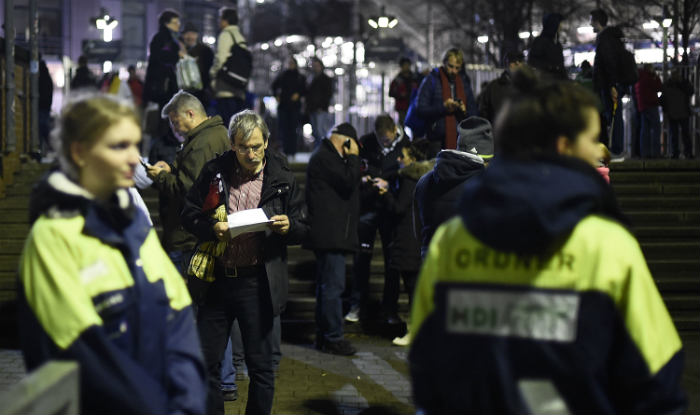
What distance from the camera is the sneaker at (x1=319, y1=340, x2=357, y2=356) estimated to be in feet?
29.6

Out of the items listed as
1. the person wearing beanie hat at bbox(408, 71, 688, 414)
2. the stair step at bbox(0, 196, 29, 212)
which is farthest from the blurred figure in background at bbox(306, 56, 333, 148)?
the person wearing beanie hat at bbox(408, 71, 688, 414)

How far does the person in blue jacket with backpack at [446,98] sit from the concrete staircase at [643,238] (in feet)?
5.08

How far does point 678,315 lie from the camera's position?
34.0 feet

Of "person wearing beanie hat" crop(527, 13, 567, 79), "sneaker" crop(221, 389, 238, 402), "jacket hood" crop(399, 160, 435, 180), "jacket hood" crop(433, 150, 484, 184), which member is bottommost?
"sneaker" crop(221, 389, 238, 402)

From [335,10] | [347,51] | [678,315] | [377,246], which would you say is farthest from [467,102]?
[335,10]

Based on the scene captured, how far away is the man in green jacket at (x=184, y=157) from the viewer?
277 inches

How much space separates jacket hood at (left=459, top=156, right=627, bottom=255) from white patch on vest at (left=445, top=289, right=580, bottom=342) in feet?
0.44

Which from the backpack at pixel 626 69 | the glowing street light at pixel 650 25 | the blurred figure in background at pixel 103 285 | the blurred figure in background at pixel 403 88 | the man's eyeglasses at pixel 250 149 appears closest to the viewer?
the blurred figure in background at pixel 103 285

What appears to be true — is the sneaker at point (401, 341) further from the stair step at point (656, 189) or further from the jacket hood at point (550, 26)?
the jacket hood at point (550, 26)

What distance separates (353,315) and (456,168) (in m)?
4.17

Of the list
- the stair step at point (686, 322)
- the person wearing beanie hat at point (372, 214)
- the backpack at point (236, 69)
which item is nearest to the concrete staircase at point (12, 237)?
the backpack at point (236, 69)

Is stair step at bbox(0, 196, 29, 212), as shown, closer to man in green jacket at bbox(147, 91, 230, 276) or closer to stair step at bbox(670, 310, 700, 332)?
man in green jacket at bbox(147, 91, 230, 276)

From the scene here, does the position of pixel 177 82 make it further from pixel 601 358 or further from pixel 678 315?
pixel 601 358

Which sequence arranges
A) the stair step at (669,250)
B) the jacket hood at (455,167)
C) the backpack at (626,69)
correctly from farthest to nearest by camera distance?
the backpack at (626,69)
the stair step at (669,250)
the jacket hood at (455,167)
